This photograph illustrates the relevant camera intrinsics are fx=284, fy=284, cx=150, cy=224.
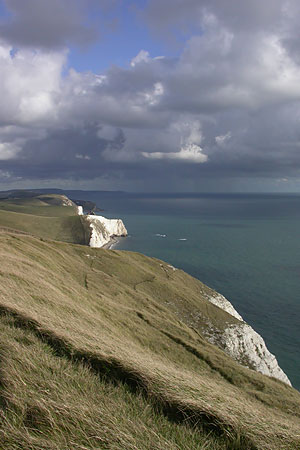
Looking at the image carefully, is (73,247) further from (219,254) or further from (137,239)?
(137,239)

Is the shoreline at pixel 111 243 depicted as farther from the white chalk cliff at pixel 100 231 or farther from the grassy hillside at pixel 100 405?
the grassy hillside at pixel 100 405

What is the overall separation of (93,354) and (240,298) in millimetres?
81392

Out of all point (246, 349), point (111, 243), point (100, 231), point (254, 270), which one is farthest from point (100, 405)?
point (100, 231)

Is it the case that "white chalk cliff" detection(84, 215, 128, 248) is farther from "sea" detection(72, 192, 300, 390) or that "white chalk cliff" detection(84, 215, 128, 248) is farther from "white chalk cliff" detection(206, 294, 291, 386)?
"white chalk cliff" detection(206, 294, 291, 386)

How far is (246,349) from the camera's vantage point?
50094 mm

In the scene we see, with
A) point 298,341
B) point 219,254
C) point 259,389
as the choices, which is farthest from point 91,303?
point 219,254

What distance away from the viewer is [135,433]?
6.89 meters

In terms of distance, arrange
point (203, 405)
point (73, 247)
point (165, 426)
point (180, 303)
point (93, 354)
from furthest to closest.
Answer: point (73, 247)
point (180, 303)
point (93, 354)
point (203, 405)
point (165, 426)

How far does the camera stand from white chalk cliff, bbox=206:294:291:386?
1866 inches

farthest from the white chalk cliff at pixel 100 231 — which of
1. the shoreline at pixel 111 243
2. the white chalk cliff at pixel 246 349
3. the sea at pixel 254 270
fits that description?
the white chalk cliff at pixel 246 349

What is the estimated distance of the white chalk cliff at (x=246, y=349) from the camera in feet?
156

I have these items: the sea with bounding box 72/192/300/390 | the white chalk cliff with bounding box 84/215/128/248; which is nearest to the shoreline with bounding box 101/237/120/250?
the white chalk cliff with bounding box 84/215/128/248

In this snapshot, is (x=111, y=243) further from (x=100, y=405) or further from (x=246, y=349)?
(x=100, y=405)

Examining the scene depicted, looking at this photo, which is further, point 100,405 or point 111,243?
→ point 111,243
